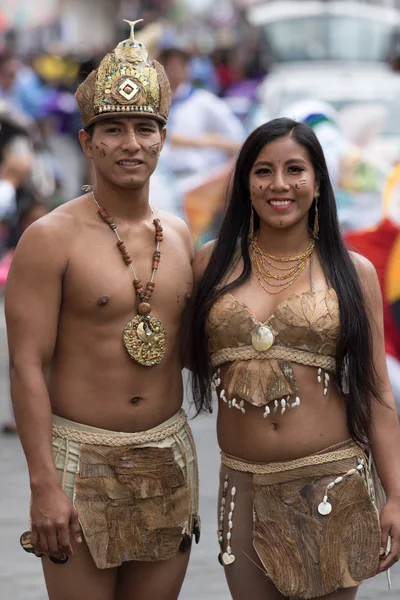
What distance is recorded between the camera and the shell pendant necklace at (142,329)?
3.44 meters

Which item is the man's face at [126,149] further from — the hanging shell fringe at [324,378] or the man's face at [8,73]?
the man's face at [8,73]

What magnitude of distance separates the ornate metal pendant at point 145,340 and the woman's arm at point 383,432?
61cm

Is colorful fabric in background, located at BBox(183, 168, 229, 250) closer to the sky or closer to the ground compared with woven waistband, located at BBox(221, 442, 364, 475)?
closer to the ground

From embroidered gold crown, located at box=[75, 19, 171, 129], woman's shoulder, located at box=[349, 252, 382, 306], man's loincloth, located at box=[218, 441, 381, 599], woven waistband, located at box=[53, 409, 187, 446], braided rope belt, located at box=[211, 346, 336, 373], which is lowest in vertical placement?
man's loincloth, located at box=[218, 441, 381, 599]

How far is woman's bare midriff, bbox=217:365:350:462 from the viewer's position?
344 centimetres

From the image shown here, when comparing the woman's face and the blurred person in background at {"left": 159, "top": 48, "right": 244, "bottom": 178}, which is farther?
the blurred person in background at {"left": 159, "top": 48, "right": 244, "bottom": 178}

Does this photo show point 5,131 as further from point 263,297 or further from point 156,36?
point 263,297

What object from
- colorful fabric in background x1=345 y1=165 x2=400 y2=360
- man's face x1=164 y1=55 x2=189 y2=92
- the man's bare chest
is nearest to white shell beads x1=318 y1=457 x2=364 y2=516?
the man's bare chest

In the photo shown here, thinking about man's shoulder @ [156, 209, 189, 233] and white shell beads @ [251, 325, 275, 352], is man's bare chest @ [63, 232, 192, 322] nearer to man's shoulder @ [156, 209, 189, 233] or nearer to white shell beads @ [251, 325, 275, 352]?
man's shoulder @ [156, 209, 189, 233]

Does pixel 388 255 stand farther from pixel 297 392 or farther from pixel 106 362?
pixel 106 362

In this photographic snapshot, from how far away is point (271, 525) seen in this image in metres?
3.44

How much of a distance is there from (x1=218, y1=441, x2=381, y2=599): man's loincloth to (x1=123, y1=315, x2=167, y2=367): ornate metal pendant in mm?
419

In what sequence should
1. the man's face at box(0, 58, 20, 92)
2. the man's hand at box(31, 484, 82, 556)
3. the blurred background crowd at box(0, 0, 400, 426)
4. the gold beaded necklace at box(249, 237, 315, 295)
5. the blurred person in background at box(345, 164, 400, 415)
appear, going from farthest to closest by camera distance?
the man's face at box(0, 58, 20, 92) < the blurred background crowd at box(0, 0, 400, 426) < the blurred person in background at box(345, 164, 400, 415) < the gold beaded necklace at box(249, 237, 315, 295) < the man's hand at box(31, 484, 82, 556)

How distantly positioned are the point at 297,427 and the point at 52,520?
2.40 feet
